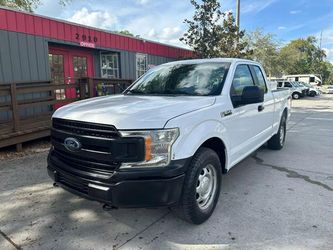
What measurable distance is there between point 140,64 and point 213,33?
4.95 m

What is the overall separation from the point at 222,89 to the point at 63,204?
8.14ft

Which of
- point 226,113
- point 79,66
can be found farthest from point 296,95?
point 226,113

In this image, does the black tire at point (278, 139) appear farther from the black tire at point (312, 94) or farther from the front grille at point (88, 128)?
the black tire at point (312, 94)

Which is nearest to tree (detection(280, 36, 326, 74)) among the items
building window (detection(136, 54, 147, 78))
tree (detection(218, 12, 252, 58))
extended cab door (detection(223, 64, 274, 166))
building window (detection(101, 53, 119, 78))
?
tree (detection(218, 12, 252, 58))

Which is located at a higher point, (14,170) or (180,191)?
(180,191)

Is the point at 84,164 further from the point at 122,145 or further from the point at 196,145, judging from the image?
the point at 196,145

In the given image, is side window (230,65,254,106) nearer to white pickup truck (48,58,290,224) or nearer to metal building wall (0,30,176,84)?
white pickup truck (48,58,290,224)

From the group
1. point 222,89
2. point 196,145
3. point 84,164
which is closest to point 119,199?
point 84,164

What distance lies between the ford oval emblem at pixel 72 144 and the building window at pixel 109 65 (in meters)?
9.02

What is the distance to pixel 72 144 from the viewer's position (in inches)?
115

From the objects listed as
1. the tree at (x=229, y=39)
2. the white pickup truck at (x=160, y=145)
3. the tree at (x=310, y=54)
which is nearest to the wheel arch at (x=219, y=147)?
the white pickup truck at (x=160, y=145)

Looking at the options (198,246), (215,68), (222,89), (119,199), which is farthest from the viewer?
(215,68)

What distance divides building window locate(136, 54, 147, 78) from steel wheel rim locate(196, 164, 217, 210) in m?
10.0

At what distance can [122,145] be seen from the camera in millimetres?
2604
